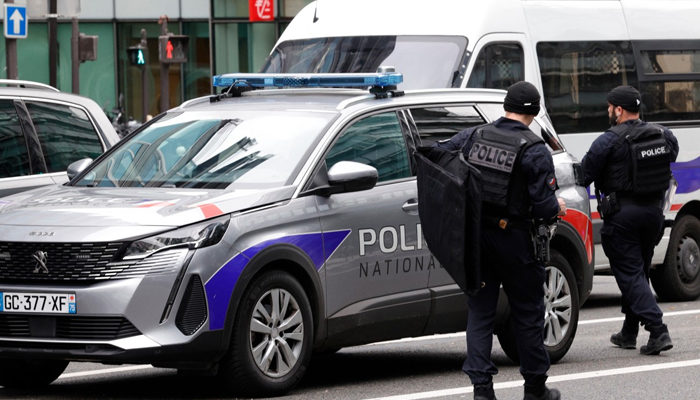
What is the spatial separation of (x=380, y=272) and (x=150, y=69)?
110ft

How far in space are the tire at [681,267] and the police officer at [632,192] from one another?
3.75m

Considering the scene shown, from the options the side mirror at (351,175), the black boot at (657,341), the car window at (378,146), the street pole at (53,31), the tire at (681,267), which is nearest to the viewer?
the side mirror at (351,175)

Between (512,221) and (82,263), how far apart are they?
211cm

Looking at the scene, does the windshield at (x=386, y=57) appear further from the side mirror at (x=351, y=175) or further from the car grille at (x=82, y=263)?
the car grille at (x=82, y=263)

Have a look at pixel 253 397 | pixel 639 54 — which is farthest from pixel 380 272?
pixel 639 54

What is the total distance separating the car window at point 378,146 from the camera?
8.06m

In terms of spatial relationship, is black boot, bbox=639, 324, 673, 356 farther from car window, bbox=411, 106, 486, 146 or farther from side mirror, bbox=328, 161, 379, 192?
side mirror, bbox=328, 161, 379, 192

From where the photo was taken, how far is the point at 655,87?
13.4 metres

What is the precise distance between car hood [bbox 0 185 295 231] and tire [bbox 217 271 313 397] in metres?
0.43

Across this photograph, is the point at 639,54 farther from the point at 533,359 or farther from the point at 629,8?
the point at 533,359

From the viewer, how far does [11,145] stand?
A: 990cm

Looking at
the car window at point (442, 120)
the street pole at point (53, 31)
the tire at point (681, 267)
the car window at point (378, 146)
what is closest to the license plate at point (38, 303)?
the car window at point (378, 146)

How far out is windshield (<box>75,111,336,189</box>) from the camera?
305 inches

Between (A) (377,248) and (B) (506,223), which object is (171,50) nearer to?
(A) (377,248)
